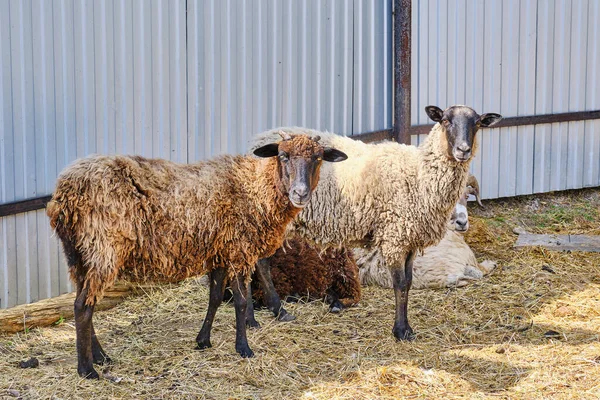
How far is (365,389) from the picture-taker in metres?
6.22

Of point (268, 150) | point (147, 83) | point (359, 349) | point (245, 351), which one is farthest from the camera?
point (147, 83)

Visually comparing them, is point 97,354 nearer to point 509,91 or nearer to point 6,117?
point 6,117

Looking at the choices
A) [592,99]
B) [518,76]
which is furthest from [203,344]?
[592,99]

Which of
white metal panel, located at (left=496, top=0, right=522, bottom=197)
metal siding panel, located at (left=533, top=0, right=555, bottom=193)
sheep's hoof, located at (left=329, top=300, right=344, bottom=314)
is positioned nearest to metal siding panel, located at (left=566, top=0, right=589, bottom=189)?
metal siding panel, located at (left=533, top=0, right=555, bottom=193)

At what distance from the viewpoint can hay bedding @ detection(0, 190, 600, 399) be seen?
6219mm

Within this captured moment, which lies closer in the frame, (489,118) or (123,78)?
(489,118)

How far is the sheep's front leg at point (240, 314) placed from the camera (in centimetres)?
685

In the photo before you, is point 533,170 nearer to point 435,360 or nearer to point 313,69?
point 313,69

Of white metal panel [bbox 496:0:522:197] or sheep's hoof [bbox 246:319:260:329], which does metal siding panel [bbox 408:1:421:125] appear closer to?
white metal panel [bbox 496:0:522:197]

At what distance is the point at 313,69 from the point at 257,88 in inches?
35.3

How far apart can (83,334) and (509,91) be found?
7.59 metres

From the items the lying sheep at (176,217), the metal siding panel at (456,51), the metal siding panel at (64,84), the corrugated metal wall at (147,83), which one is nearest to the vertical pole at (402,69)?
the corrugated metal wall at (147,83)

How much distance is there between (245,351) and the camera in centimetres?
687

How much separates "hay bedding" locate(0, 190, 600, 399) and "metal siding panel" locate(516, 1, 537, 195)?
2.56 meters
